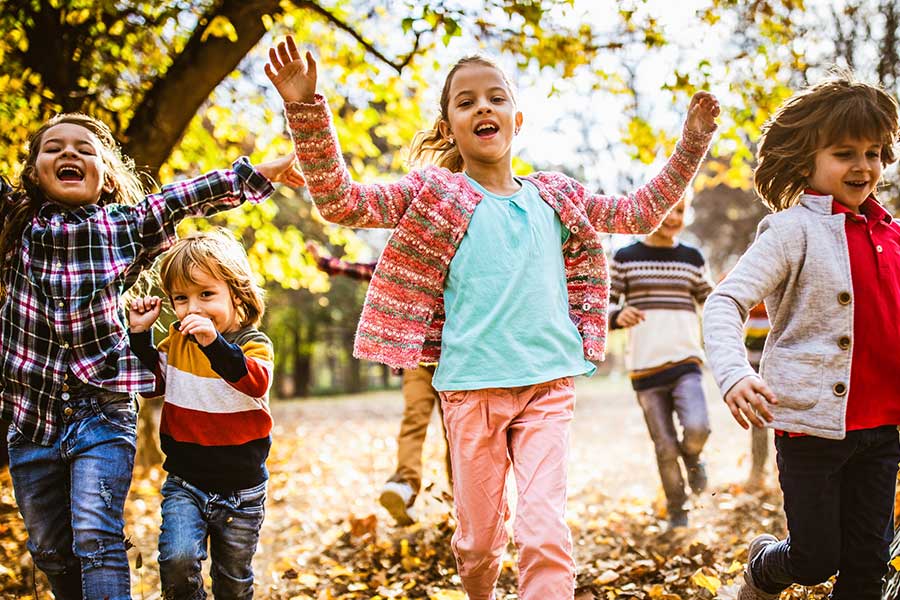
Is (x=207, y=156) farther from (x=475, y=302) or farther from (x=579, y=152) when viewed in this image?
(x=579, y=152)

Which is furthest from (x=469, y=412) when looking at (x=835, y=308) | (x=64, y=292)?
(x=64, y=292)

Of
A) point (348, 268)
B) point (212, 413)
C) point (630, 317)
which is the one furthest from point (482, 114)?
point (348, 268)

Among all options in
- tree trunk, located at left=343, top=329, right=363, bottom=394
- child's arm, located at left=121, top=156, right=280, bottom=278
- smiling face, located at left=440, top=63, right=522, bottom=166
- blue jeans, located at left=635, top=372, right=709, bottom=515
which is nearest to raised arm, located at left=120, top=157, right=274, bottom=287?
child's arm, located at left=121, top=156, right=280, bottom=278

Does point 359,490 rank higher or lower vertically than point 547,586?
lower

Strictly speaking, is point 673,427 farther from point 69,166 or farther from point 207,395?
point 69,166

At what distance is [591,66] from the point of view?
7.21 metres

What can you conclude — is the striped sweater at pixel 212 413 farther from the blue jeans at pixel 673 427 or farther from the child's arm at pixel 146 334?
the blue jeans at pixel 673 427

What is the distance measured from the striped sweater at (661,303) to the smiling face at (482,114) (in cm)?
227

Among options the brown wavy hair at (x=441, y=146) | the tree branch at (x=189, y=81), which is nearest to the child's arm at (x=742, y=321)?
the brown wavy hair at (x=441, y=146)

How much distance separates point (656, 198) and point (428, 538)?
291 cm

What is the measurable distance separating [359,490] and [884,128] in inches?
252

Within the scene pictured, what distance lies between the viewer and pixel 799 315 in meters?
2.79

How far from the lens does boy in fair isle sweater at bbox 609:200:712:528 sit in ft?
16.9

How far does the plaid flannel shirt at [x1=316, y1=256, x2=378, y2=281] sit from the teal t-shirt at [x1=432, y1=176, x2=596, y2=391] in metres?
2.86
